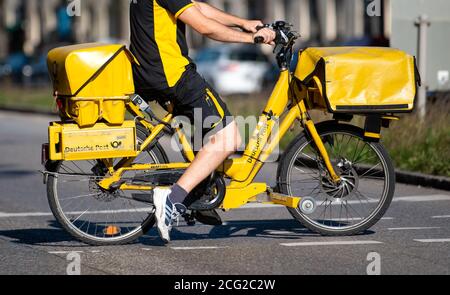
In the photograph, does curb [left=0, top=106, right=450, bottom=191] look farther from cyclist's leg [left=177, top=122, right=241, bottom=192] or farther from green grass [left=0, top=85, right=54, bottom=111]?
green grass [left=0, top=85, right=54, bottom=111]

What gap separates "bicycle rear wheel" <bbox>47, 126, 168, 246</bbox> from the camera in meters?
7.81

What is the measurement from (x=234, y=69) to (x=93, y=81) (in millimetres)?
27435

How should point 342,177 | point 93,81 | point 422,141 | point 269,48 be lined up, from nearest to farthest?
point 93,81, point 342,177, point 422,141, point 269,48

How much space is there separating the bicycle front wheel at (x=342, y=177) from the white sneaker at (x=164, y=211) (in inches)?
33.5

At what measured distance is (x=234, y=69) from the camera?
34812 millimetres

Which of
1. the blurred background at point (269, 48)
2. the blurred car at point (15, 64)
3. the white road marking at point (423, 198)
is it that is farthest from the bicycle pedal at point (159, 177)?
the blurred car at point (15, 64)

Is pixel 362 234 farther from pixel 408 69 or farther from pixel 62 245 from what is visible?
pixel 62 245

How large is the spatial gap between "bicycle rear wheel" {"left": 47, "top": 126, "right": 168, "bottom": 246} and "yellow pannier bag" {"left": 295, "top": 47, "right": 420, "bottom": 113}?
1164 mm

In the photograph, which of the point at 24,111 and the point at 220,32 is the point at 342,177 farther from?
the point at 24,111

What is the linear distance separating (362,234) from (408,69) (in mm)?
1253

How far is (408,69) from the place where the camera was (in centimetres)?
778

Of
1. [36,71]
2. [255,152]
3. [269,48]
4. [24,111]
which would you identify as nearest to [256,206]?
[255,152]

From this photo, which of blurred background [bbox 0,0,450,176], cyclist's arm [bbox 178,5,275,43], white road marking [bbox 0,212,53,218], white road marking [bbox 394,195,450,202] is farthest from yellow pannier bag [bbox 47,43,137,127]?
white road marking [bbox 394,195,450,202]
